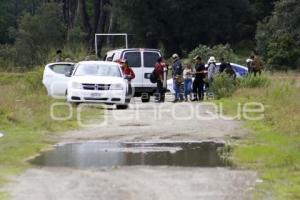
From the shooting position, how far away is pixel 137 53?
3047cm

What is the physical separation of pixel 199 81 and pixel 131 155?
14.7 m

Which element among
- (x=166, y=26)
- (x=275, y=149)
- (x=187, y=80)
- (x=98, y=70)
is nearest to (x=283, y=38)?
(x=166, y=26)

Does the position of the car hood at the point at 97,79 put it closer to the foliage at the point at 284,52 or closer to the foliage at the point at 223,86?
the foliage at the point at 223,86

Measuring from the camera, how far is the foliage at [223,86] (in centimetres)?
2684

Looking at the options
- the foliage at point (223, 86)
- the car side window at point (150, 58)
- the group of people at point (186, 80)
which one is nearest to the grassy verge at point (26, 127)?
the group of people at point (186, 80)

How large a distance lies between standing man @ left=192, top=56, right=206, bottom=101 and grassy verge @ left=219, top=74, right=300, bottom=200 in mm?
4503

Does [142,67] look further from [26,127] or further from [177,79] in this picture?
[26,127]

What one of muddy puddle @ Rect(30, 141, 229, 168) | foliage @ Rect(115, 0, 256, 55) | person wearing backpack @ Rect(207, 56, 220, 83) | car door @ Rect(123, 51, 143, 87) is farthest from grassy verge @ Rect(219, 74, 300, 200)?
foliage @ Rect(115, 0, 256, 55)

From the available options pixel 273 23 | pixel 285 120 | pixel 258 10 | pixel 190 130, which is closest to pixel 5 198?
pixel 190 130

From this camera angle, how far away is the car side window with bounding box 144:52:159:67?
99.5ft

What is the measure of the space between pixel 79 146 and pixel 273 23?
53953 millimetres

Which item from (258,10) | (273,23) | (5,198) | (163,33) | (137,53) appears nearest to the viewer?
(5,198)

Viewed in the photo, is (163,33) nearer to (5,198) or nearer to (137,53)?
(137,53)

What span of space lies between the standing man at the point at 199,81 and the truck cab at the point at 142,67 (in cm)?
317
